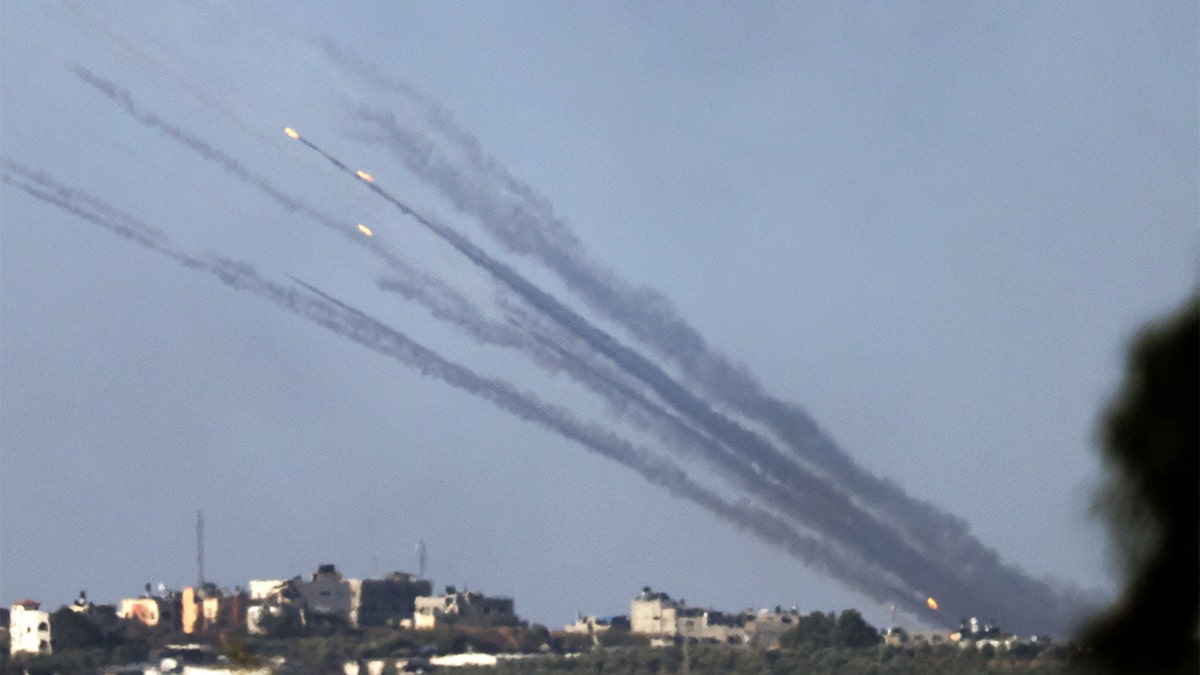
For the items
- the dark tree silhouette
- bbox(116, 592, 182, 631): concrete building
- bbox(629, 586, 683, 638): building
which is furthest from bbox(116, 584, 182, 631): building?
the dark tree silhouette

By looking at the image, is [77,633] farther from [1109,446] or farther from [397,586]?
[1109,446]

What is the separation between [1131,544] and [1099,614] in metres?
1.31

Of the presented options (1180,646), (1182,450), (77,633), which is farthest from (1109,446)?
(77,633)

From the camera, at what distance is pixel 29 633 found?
416 feet

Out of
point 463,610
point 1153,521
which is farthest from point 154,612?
point 1153,521

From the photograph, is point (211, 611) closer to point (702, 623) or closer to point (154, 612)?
point (154, 612)

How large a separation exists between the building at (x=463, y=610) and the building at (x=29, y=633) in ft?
74.7

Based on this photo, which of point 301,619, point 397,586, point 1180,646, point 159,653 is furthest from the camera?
point 397,586

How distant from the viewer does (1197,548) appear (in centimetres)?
2902

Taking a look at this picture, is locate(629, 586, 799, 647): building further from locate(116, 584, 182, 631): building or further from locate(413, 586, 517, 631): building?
locate(116, 584, 182, 631): building

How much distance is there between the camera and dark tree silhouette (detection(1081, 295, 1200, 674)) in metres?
29.0

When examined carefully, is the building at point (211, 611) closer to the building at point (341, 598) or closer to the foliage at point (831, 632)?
the building at point (341, 598)

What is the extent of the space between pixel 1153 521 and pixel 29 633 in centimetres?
10610

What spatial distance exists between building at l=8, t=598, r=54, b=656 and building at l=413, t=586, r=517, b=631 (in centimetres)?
2278
